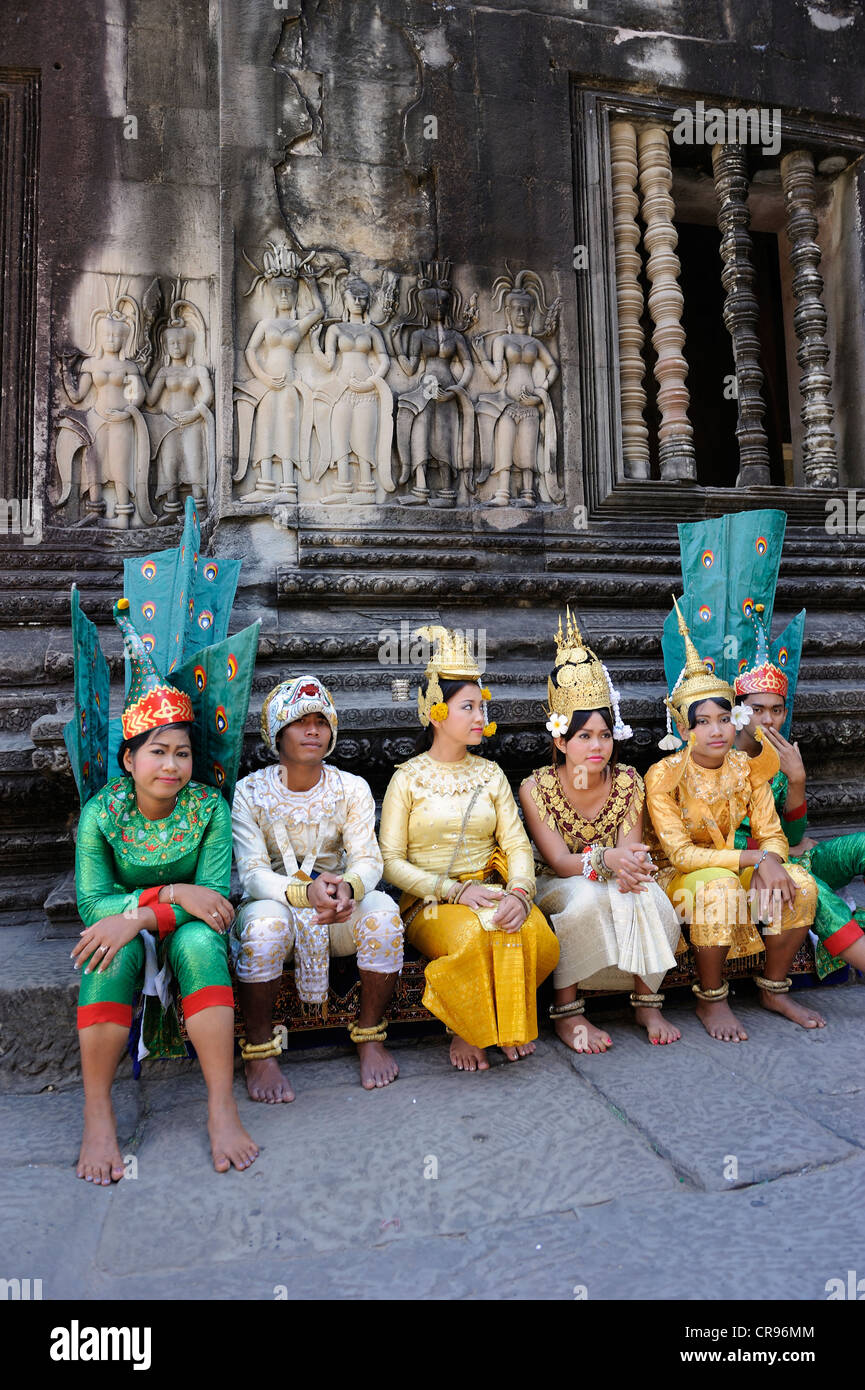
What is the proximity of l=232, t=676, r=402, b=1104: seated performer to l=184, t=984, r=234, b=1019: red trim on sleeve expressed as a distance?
247mm

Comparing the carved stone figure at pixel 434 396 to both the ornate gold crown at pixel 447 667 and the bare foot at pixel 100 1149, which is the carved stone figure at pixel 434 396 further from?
the bare foot at pixel 100 1149

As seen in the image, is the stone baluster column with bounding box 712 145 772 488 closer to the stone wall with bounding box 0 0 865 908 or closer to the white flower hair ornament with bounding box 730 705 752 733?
the stone wall with bounding box 0 0 865 908

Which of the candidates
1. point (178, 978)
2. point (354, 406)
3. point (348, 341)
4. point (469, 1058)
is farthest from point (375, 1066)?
point (348, 341)

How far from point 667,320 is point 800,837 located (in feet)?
11.0

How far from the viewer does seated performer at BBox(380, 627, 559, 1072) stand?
9.59 feet

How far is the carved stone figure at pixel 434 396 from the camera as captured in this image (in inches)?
194

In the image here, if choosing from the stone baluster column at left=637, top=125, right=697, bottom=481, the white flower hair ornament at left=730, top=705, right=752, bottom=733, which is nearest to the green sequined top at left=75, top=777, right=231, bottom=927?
the white flower hair ornament at left=730, top=705, right=752, bottom=733

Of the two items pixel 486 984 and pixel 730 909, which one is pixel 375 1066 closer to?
pixel 486 984

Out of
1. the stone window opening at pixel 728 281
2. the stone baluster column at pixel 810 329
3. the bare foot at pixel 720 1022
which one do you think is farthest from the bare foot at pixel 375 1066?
the stone baluster column at pixel 810 329

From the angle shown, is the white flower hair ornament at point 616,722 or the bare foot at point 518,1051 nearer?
the bare foot at point 518,1051

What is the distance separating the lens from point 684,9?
5.71 meters

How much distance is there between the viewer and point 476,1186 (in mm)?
2232

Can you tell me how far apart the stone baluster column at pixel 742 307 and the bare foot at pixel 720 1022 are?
3.59 m

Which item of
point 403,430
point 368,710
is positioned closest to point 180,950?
point 368,710
